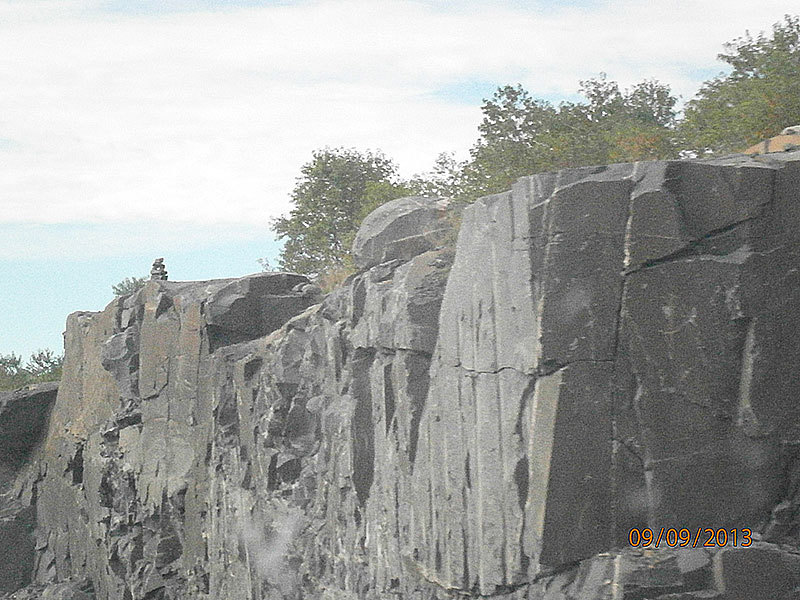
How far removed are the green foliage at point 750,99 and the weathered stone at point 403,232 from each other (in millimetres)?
4981

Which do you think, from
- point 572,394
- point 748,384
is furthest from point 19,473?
point 748,384

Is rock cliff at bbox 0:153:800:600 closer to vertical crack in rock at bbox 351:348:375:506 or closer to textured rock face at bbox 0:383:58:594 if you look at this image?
vertical crack in rock at bbox 351:348:375:506

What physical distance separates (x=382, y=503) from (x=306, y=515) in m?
2.78

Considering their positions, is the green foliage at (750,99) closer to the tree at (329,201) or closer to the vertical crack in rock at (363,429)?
the vertical crack in rock at (363,429)

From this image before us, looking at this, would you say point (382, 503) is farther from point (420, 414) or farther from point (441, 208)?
point (441, 208)

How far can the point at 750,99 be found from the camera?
17.4 m
